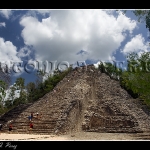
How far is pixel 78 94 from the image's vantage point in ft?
78.2

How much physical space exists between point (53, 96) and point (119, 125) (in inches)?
373

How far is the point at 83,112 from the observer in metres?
20.3

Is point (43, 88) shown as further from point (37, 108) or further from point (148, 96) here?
point (148, 96)

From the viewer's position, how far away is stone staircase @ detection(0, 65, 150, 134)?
1750 cm

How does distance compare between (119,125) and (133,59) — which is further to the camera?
(119,125)

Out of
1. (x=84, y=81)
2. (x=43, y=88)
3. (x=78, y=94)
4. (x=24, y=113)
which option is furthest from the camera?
(x=43, y=88)

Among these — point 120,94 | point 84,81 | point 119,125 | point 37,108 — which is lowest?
point 119,125

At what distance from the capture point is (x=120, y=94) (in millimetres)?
24594

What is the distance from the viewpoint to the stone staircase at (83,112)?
689 inches

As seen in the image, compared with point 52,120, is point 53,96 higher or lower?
higher

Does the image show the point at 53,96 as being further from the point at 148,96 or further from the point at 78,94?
the point at 148,96

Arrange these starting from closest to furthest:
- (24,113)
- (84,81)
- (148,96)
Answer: (148,96)
(24,113)
(84,81)
